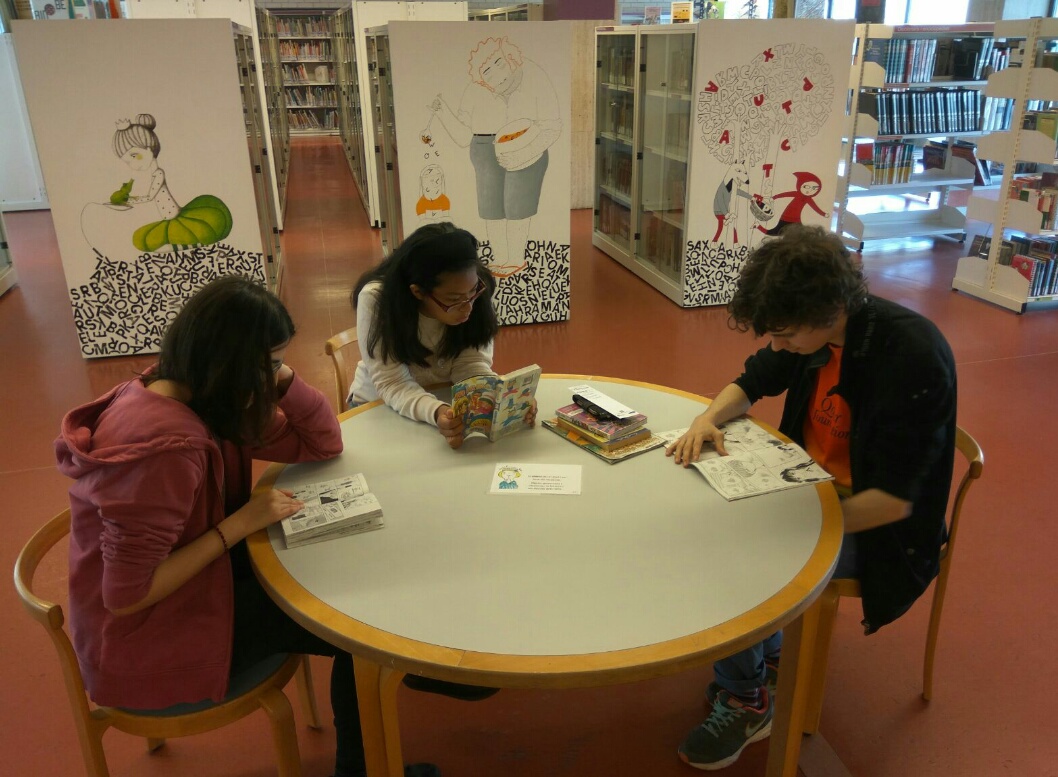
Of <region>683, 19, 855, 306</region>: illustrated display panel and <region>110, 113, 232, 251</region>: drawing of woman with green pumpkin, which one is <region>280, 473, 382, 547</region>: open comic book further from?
<region>683, 19, 855, 306</region>: illustrated display panel

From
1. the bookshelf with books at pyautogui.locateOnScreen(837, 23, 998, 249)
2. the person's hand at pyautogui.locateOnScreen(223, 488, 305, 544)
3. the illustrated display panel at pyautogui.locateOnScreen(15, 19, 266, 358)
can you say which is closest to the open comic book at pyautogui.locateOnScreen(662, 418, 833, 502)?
the person's hand at pyautogui.locateOnScreen(223, 488, 305, 544)

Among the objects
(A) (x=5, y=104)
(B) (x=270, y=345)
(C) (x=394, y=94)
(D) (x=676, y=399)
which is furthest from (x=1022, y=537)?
(A) (x=5, y=104)

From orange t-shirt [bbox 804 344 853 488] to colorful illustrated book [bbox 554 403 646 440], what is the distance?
0.43 meters

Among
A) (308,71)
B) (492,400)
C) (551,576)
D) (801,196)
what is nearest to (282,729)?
(551,576)

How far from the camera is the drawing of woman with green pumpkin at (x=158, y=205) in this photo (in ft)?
14.5

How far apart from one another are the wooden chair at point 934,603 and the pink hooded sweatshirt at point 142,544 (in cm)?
131

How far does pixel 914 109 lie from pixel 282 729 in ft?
23.3

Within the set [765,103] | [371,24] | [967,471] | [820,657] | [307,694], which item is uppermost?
[371,24]

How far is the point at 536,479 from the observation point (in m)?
1.83

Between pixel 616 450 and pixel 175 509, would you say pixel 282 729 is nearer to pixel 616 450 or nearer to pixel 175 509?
pixel 175 509

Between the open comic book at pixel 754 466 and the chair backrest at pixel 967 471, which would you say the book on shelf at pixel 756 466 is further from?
the chair backrest at pixel 967 471

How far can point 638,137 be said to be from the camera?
6.14m

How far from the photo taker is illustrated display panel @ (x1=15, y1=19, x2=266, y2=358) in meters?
4.25

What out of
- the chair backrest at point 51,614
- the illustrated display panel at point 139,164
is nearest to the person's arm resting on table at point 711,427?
the chair backrest at point 51,614
